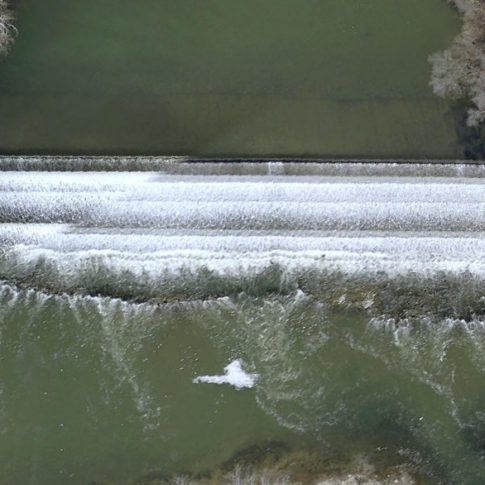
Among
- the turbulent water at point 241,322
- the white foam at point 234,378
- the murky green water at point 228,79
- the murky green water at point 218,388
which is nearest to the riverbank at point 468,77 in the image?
the murky green water at point 228,79

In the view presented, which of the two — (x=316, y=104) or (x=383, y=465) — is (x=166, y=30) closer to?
(x=316, y=104)

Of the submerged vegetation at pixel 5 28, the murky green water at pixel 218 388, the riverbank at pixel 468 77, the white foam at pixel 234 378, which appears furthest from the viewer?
the submerged vegetation at pixel 5 28

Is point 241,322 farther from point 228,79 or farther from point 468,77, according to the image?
point 468,77

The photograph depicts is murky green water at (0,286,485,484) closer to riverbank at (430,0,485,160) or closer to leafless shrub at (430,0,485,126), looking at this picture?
riverbank at (430,0,485,160)

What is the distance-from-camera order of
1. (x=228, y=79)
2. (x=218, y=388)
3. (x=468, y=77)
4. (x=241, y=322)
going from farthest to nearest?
(x=228, y=79) < (x=468, y=77) < (x=241, y=322) < (x=218, y=388)

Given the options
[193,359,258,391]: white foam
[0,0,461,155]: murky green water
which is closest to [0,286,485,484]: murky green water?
[193,359,258,391]: white foam

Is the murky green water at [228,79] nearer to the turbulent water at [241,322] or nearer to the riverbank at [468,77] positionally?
the riverbank at [468,77]

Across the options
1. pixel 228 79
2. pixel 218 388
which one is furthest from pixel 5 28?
pixel 218 388
